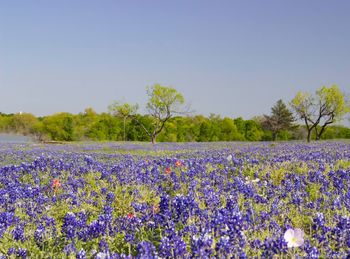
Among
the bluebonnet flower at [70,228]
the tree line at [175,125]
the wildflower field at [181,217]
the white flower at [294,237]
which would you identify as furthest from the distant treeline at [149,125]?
the white flower at [294,237]

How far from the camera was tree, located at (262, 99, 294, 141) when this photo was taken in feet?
216

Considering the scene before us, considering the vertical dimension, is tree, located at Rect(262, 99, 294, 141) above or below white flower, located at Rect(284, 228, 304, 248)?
above

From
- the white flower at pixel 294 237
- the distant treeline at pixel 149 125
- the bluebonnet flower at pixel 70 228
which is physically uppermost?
the distant treeline at pixel 149 125

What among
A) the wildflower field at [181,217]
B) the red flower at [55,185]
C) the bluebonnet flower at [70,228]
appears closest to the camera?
the wildflower field at [181,217]

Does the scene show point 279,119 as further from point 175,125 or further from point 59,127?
point 59,127

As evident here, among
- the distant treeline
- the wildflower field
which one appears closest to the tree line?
the distant treeline

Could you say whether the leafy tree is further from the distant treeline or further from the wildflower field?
the wildflower field

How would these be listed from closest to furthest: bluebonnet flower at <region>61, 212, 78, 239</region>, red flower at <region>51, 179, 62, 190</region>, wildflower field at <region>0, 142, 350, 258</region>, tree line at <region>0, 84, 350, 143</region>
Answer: wildflower field at <region>0, 142, 350, 258</region> → bluebonnet flower at <region>61, 212, 78, 239</region> → red flower at <region>51, 179, 62, 190</region> → tree line at <region>0, 84, 350, 143</region>

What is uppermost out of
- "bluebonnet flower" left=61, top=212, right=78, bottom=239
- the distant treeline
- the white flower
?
the distant treeline

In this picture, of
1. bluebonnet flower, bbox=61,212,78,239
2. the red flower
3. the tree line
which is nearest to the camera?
bluebonnet flower, bbox=61,212,78,239

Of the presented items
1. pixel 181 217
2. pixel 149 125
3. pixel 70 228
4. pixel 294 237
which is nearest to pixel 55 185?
pixel 70 228

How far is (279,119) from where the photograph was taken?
217 ft

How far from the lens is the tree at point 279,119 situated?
65688 mm

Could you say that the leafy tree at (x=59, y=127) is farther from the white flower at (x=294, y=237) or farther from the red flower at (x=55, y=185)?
the white flower at (x=294, y=237)
